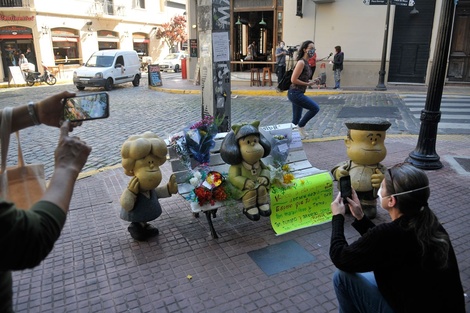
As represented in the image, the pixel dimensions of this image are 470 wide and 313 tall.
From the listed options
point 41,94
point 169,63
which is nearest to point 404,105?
point 41,94

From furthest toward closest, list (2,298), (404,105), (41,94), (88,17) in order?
(88,17) → (41,94) → (404,105) → (2,298)

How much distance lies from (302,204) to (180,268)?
5.08 ft

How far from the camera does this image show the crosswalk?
29.9ft

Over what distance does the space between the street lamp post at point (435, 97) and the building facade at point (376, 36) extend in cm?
1076

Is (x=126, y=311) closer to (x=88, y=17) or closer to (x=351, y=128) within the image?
(x=351, y=128)

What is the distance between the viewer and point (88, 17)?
29.6 m

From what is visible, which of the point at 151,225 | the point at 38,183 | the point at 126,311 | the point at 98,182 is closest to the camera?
the point at 38,183

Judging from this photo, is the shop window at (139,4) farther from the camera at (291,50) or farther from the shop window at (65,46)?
the camera at (291,50)

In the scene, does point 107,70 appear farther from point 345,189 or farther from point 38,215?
point 38,215

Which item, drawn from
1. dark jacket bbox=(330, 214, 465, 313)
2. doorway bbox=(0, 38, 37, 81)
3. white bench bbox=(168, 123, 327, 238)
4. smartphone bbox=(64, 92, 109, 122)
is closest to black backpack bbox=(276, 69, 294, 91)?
white bench bbox=(168, 123, 327, 238)

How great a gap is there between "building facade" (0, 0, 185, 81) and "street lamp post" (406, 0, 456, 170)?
83.1 ft

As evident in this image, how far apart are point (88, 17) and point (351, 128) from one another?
98.7 feet

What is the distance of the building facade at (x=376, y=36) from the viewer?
52.2 ft

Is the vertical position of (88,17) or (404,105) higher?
(88,17)
